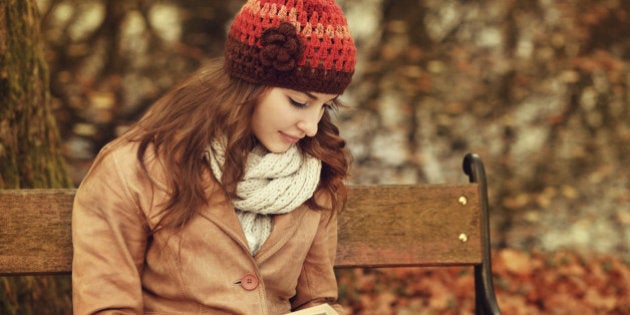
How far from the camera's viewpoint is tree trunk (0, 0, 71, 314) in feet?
9.48

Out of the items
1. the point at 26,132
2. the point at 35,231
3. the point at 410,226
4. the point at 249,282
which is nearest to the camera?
the point at 249,282

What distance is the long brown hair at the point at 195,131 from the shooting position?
2250 millimetres

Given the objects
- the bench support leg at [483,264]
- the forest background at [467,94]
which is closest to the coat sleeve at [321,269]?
the bench support leg at [483,264]

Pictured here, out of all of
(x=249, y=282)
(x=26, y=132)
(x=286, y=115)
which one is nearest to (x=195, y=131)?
(x=286, y=115)

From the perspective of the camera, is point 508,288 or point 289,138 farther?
point 508,288

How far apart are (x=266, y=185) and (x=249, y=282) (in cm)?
28

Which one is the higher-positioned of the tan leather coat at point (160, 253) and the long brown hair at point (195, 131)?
the long brown hair at point (195, 131)

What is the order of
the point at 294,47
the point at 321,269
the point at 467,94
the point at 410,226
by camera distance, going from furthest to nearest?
1. the point at 467,94
2. the point at 410,226
3. the point at 321,269
4. the point at 294,47

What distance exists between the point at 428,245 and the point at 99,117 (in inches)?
147

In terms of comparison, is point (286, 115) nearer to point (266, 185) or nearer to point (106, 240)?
point (266, 185)

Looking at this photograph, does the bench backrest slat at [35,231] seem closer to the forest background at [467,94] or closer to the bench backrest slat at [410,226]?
the bench backrest slat at [410,226]

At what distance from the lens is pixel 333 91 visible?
224 cm

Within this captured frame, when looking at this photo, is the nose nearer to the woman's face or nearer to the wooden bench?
the woman's face

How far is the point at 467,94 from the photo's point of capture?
6543 mm
